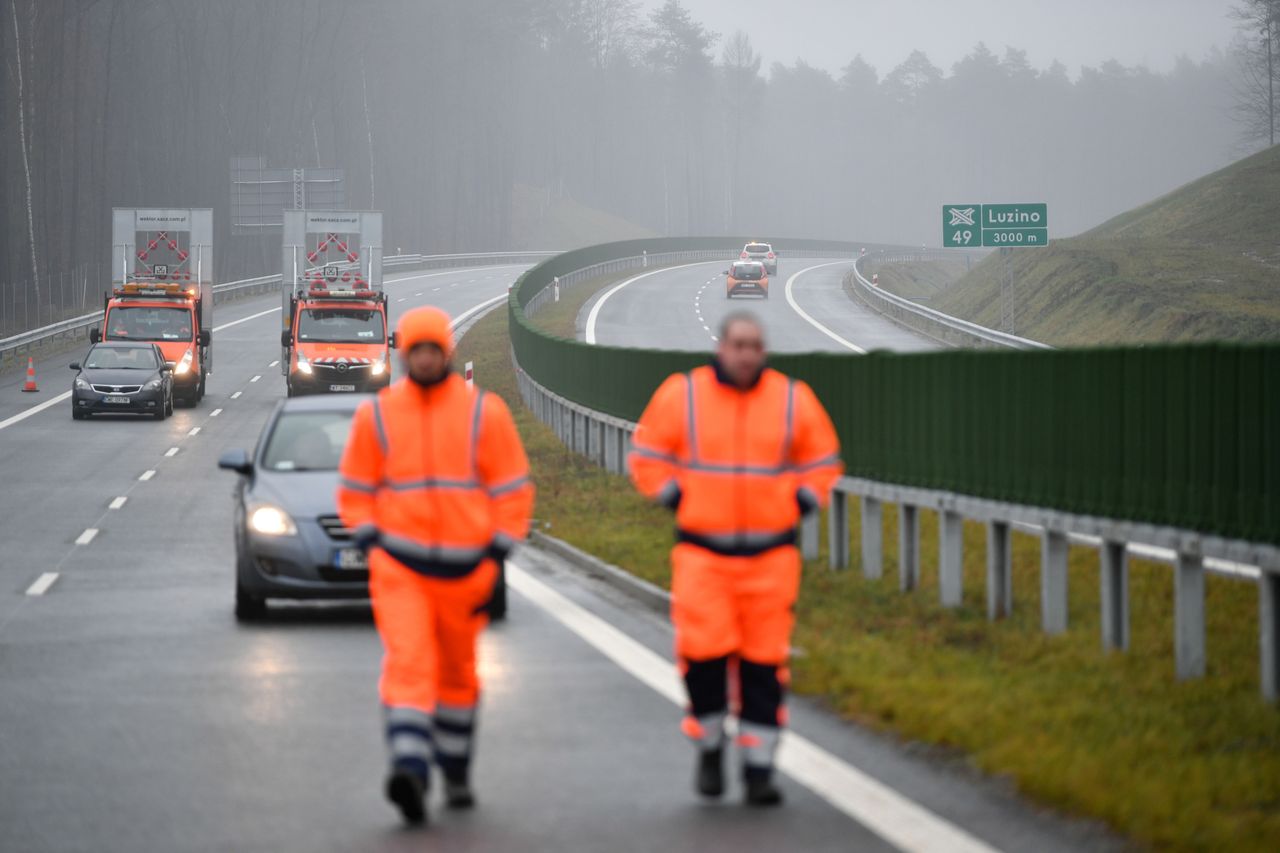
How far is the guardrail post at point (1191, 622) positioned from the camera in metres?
10.5

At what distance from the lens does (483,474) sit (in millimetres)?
8016

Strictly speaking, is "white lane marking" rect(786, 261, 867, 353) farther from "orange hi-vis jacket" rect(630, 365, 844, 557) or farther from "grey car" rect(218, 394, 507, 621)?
"orange hi-vis jacket" rect(630, 365, 844, 557)

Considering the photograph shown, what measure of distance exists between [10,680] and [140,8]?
89793 mm

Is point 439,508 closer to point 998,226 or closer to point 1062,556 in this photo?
point 1062,556

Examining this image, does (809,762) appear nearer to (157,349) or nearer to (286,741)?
(286,741)

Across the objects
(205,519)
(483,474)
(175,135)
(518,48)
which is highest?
(518,48)

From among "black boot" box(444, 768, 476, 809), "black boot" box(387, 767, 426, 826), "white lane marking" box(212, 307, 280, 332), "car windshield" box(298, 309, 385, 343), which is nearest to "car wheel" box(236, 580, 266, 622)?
"black boot" box(444, 768, 476, 809)

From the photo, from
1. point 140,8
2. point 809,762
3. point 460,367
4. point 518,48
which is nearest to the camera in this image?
point 809,762

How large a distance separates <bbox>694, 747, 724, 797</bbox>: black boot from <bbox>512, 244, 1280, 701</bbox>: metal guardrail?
3.17 m

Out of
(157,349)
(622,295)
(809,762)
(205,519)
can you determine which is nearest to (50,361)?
(157,349)

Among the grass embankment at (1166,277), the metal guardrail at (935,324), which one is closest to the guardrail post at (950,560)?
the metal guardrail at (935,324)

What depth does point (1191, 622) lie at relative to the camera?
10.5 meters

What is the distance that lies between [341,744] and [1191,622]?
14.1 feet

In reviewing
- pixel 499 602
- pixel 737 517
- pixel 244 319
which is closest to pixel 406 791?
pixel 737 517
